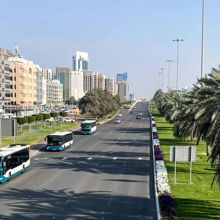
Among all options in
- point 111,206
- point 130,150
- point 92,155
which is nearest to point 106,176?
point 111,206

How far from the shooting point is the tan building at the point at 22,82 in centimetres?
15302

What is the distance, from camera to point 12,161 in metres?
35.2

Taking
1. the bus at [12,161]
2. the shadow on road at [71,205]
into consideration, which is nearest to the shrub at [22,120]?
the bus at [12,161]

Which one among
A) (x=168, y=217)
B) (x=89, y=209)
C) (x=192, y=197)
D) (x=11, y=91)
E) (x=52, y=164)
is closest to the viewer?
(x=168, y=217)

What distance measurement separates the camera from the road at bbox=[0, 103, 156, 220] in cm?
2430

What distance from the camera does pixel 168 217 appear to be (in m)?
21.1

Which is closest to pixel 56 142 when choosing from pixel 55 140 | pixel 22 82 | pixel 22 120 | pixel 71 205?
pixel 55 140

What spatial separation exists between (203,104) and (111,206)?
10.9 meters

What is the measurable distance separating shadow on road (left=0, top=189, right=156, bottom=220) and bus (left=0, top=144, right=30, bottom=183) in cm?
284

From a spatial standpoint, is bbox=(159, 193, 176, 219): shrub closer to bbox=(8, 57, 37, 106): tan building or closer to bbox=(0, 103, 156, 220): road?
bbox=(0, 103, 156, 220): road

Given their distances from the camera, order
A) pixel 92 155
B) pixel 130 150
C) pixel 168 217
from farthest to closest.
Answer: pixel 130 150 < pixel 92 155 < pixel 168 217

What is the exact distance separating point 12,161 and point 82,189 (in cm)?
761

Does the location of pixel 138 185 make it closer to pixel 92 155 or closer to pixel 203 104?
pixel 203 104

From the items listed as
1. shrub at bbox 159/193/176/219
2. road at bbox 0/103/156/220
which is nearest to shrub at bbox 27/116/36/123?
road at bbox 0/103/156/220
